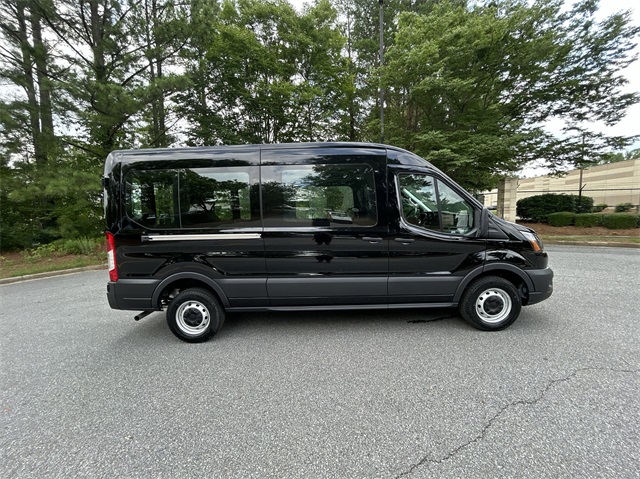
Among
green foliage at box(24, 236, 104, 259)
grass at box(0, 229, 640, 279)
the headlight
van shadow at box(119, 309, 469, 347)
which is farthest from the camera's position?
green foliage at box(24, 236, 104, 259)

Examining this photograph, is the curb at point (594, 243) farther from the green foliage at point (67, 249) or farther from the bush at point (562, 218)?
the green foliage at point (67, 249)

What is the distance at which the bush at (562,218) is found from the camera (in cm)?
1265

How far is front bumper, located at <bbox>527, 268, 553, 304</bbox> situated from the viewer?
3357 mm

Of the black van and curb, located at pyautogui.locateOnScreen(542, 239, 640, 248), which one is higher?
the black van

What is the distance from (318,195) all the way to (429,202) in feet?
4.46

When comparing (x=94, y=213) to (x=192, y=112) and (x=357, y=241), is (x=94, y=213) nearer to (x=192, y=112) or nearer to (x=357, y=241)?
(x=192, y=112)

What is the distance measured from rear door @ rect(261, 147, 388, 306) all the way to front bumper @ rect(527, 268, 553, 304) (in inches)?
71.6

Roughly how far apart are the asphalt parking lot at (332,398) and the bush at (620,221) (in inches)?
425

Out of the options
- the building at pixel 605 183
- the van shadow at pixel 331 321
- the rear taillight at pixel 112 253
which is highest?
the building at pixel 605 183

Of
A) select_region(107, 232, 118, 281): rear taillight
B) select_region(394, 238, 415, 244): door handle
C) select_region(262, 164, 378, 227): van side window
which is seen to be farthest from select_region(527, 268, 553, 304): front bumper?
select_region(107, 232, 118, 281): rear taillight

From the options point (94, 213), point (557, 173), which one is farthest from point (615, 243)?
point (94, 213)

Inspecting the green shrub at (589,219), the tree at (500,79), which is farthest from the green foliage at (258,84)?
the green shrub at (589,219)

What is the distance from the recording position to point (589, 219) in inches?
476

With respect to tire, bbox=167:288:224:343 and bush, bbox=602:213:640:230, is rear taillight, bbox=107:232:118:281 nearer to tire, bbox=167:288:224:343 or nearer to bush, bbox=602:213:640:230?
tire, bbox=167:288:224:343
